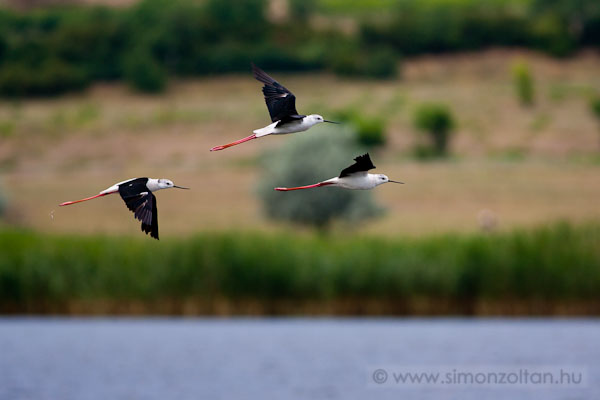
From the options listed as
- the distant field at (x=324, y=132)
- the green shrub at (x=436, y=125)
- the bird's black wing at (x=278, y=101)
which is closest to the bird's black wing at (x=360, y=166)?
the bird's black wing at (x=278, y=101)

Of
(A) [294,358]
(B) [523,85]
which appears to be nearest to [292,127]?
(A) [294,358]

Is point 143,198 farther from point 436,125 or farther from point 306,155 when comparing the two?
point 436,125

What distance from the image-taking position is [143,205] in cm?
1362

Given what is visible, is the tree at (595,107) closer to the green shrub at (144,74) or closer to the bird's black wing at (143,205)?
the green shrub at (144,74)

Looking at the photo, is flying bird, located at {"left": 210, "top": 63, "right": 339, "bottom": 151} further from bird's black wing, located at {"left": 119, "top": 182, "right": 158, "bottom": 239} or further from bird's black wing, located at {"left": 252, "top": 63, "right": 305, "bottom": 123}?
bird's black wing, located at {"left": 119, "top": 182, "right": 158, "bottom": 239}

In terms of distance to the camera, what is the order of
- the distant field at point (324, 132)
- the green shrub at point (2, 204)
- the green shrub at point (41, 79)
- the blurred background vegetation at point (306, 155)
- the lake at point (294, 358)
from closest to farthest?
the lake at point (294, 358) < the blurred background vegetation at point (306, 155) < the green shrub at point (2, 204) < the distant field at point (324, 132) < the green shrub at point (41, 79)

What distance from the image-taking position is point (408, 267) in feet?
127

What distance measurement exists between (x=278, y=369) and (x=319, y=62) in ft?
367

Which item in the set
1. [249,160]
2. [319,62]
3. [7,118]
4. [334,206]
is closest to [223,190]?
[249,160]

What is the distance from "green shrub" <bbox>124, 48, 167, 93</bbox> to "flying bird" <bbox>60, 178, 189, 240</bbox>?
12079 cm

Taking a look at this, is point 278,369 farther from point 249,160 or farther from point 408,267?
point 249,160

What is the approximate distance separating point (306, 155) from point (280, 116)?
5858 cm

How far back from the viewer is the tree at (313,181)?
237 ft

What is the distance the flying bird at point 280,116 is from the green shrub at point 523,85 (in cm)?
11617
